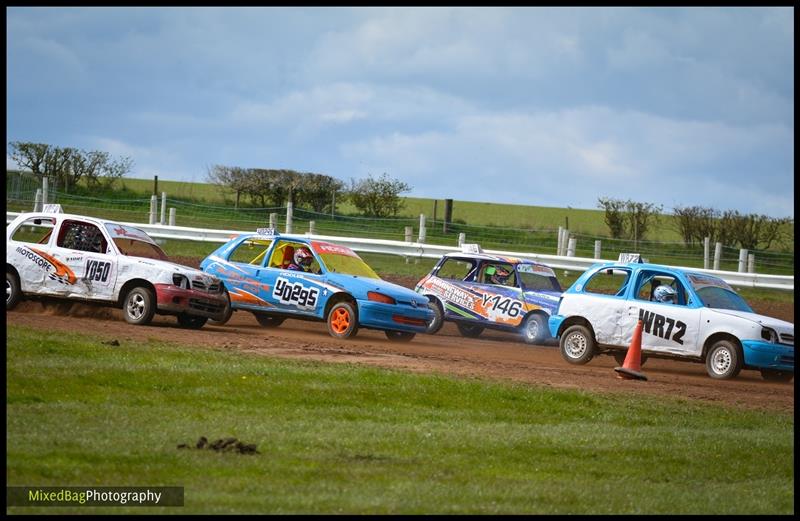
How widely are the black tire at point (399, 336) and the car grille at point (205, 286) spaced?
118 inches

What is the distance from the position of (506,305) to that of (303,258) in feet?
13.6

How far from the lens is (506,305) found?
21.9 meters

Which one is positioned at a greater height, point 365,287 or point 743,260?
point 743,260

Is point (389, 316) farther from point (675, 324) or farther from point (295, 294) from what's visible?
point (675, 324)

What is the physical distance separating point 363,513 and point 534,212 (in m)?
68.4

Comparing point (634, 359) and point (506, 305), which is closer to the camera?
point (634, 359)

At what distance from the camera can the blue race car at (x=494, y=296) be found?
71.4 ft

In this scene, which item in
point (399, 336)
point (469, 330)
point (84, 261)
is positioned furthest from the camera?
point (469, 330)

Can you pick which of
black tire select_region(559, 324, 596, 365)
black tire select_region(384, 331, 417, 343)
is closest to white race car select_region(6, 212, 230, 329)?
black tire select_region(384, 331, 417, 343)

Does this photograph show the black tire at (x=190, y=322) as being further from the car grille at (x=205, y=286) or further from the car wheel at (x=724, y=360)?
the car wheel at (x=724, y=360)

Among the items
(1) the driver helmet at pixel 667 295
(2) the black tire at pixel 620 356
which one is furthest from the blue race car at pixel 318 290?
(1) the driver helmet at pixel 667 295

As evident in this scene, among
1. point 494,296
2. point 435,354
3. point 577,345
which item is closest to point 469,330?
point 494,296

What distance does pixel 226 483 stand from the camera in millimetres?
8531

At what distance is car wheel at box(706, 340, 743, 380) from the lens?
17.0 meters
